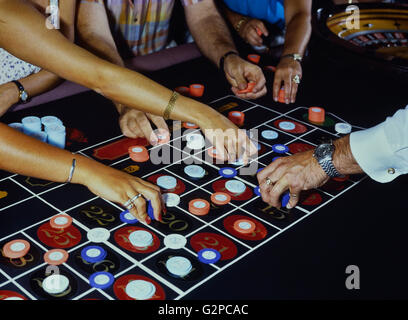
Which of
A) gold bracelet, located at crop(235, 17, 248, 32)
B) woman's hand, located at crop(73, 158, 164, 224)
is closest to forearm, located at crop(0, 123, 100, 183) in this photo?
woman's hand, located at crop(73, 158, 164, 224)

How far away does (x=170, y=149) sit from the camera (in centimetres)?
179

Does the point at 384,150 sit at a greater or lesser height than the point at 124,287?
greater

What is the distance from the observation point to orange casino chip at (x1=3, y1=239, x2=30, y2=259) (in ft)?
3.99

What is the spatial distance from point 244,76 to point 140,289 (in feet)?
4.55

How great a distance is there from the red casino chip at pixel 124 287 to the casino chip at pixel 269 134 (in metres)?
0.91

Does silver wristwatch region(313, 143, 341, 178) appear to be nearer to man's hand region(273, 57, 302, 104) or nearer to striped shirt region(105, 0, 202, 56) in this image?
man's hand region(273, 57, 302, 104)

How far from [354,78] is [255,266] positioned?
122 centimetres

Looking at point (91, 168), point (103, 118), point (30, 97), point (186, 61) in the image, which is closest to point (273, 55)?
point (186, 61)

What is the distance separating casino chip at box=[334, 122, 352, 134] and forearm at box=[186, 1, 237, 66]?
2.52ft

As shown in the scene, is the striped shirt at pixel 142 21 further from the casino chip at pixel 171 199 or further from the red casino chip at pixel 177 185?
the casino chip at pixel 171 199

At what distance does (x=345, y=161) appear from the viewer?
1607 millimetres

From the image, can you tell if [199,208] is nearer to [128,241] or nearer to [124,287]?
[128,241]

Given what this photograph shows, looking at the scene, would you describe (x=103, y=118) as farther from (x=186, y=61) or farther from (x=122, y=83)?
(x=186, y=61)

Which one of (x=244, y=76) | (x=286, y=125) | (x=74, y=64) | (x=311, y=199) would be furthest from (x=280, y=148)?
(x=74, y=64)
